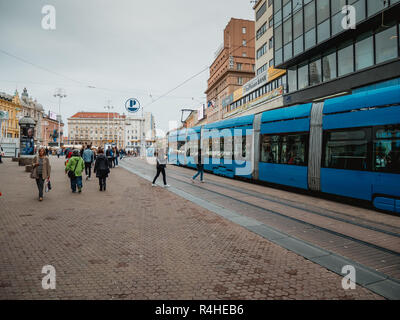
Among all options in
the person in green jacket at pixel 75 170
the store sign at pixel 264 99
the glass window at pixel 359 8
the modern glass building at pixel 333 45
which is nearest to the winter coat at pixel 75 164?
the person in green jacket at pixel 75 170

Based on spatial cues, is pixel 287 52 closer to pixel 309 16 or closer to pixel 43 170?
pixel 309 16

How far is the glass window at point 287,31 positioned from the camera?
66.3 feet

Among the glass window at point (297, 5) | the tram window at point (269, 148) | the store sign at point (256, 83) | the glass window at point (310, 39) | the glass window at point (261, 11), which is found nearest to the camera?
the tram window at point (269, 148)

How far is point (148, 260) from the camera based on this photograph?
12.5ft

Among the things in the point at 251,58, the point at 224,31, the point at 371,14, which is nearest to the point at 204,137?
the point at 371,14

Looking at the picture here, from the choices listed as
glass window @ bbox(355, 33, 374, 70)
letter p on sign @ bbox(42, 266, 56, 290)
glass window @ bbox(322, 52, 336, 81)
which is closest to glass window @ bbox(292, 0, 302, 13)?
glass window @ bbox(322, 52, 336, 81)

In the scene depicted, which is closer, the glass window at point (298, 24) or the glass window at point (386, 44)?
the glass window at point (386, 44)

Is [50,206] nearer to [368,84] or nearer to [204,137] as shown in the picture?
[204,137]

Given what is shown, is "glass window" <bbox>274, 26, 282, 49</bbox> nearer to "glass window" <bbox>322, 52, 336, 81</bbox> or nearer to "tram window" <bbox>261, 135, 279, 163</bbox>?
"glass window" <bbox>322, 52, 336, 81</bbox>

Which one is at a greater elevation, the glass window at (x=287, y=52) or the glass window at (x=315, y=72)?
the glass window at (x=287, y=52)

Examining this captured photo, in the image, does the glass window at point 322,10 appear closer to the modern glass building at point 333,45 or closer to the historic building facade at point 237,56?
the modern glass building at point 333,45

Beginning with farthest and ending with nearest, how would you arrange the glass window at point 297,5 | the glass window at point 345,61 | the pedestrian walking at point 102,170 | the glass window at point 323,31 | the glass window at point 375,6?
1. the glass window at point 297,5
2. the glass window at point 323,31
3. the glass window at point 345,61
4. the glass window at point 375,6
5. the pedestrian walking at point 102,170

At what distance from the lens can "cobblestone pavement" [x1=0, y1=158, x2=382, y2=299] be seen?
299 centimetres

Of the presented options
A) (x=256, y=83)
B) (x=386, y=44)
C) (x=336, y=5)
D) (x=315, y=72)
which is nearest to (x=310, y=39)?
(x=315, y=72)
